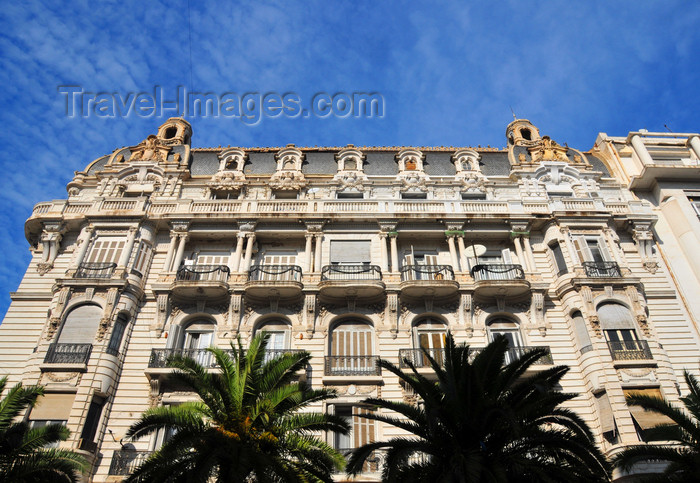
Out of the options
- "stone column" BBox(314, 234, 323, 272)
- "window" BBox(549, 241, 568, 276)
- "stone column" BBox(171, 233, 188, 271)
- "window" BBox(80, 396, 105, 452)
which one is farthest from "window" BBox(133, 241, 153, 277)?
"window" BBox(549, 241, 568, 276)

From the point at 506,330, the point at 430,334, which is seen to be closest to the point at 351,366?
the point at 430,334

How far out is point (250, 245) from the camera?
26.1 metres

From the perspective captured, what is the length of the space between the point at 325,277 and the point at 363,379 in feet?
16.7

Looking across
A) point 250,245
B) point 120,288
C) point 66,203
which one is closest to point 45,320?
point 120,288

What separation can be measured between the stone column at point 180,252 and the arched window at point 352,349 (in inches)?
310

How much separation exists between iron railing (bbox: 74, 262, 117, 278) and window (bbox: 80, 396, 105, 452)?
18.6 feet

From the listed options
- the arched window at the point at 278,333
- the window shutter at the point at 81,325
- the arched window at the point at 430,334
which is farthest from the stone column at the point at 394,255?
the window shutter at the point at 81,325

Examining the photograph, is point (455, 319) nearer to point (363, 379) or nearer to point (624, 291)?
point (363, 379)

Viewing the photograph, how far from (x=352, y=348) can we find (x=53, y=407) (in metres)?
11.5

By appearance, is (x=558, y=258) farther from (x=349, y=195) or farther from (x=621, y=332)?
(x=349, y=195)

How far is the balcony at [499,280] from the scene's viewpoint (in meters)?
24.0

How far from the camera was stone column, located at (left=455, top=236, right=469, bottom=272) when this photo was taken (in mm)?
25562

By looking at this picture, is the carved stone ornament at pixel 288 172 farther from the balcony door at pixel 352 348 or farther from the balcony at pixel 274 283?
the balcony door at pixel 352 348

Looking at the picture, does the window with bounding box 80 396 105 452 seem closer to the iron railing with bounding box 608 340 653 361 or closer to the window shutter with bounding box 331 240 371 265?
the window shutter with bounding box 331 240 371 265
